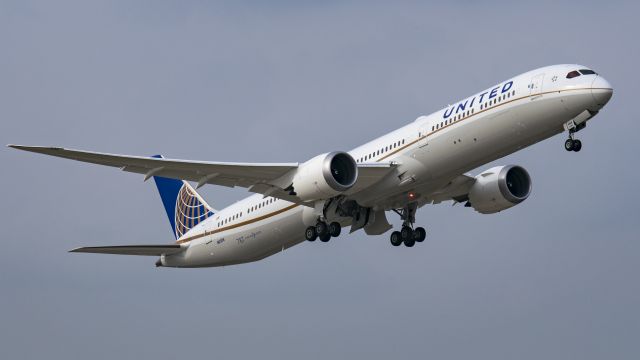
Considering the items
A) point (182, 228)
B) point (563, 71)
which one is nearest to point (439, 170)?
point (563, 71)

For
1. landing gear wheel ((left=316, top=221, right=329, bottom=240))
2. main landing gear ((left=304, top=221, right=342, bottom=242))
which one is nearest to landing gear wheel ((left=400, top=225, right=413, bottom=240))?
main landing gear ((left=304, top=221, right=342, bottom=242))

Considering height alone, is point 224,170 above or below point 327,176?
above

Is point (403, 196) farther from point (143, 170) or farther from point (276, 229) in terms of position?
point (143, 170)

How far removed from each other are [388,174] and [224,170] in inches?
233

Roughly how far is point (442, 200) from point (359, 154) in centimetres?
488

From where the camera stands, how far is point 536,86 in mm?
41844

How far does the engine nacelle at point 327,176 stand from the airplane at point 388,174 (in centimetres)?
4

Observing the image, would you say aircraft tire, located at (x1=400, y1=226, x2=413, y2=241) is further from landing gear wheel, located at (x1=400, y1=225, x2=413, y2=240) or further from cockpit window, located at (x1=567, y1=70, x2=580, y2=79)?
cockpit window, located at (x1=567, y1=70, x2=580, y2=79)

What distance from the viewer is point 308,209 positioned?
47.4 meters

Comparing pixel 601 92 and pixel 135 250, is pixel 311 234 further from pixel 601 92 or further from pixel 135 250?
pixel 601 92

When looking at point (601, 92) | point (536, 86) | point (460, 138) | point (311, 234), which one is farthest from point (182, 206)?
point (601, 92)

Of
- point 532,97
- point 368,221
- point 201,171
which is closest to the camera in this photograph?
point 532,97

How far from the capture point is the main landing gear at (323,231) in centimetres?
4631

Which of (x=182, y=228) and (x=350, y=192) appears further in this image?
(x=182, y=228)
